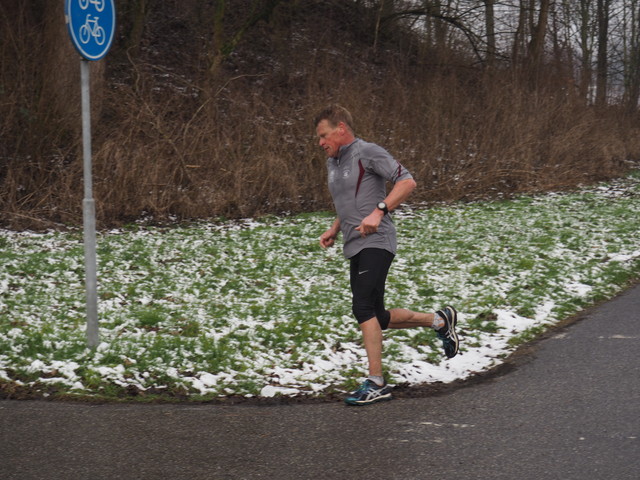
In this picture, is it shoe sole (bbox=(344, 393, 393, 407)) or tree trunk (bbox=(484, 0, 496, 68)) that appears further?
tree trunk (bbox=(484, 0, 496, 68))

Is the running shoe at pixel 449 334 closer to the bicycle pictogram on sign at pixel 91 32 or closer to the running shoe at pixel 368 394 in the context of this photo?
the running shoe at pixel 368 394

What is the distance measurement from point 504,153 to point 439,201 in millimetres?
2727

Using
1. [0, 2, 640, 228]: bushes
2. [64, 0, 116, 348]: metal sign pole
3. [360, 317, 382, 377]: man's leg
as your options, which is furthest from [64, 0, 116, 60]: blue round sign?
[0, 2, 640, 228]: bushes

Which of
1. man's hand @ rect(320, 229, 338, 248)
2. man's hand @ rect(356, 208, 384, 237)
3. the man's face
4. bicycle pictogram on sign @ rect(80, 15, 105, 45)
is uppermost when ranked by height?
bicycle pictogram on sign @ rect(80, 15, 105, 45)

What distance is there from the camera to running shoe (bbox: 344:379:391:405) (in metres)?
5.32

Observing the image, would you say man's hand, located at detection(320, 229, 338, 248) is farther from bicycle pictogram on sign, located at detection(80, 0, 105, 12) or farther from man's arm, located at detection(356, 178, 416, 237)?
bicycle pictogram on sign, located at detection(80, 0, 105, 12)

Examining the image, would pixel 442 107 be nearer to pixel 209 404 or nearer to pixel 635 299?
pixel 635 299

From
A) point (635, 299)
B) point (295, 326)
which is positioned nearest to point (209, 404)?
point (295, 326)

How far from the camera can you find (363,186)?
5418 mm

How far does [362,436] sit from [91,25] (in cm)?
381

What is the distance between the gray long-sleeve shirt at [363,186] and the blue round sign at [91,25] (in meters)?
2.21

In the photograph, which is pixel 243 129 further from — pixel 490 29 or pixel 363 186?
pixel 363 186

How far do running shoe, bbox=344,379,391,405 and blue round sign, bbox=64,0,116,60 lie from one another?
328 centimetres

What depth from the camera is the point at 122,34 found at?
74.1 feet
